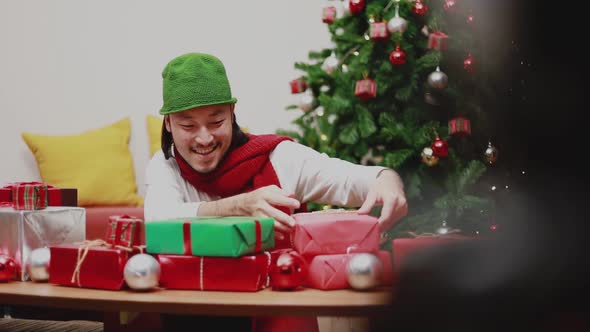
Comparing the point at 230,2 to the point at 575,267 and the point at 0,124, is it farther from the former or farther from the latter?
the point at 575,267

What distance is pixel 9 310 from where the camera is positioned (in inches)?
88.4

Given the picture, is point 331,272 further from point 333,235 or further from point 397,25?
point 397,25

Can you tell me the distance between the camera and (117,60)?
11.9ft

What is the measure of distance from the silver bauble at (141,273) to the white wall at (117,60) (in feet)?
8.54

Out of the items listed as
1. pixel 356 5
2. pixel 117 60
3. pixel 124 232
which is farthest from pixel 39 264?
pixel 117 60

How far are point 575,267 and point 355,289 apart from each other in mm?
486

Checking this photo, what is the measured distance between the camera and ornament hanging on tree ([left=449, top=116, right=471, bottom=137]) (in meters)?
2.32

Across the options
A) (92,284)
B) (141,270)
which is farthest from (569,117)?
(92,284)

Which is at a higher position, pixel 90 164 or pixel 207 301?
pixel 90 164

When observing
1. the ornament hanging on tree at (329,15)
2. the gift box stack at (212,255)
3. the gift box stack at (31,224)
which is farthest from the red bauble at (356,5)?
the gift box stack at (212,255)

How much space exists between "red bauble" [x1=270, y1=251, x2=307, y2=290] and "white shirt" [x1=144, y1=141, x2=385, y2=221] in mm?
375

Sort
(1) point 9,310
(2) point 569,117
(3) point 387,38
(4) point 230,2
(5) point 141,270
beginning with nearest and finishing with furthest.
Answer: (2) point 569,117
(5) point 141,270
(1) point 9,310
(3) point 387,38
(4) point 230,2

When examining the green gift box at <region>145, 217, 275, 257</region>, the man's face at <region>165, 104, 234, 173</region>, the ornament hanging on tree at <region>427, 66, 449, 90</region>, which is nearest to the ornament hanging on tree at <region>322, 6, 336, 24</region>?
the ornament hanging on tree at <region>427, 66, 449, 90</region>

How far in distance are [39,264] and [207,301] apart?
1.28 ft
